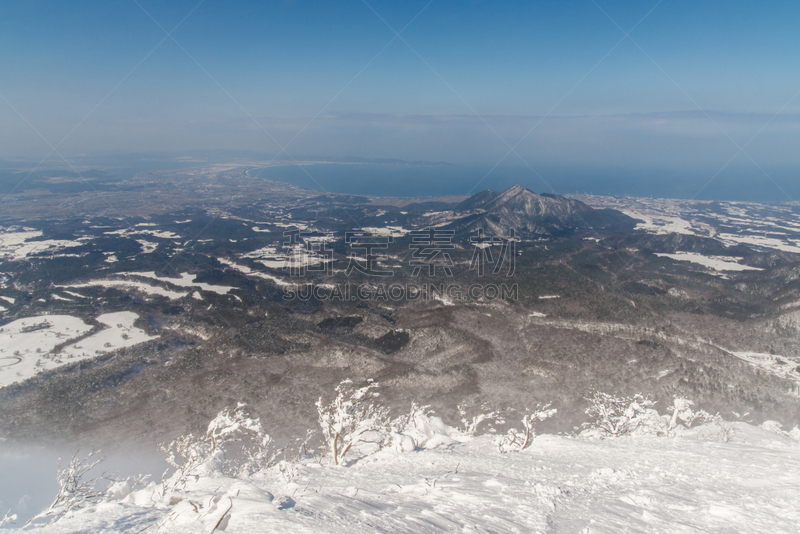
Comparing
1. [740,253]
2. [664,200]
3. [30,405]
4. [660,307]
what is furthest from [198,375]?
[664,200]

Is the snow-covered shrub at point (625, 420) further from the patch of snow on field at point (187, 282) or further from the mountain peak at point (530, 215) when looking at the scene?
the mountain peak at point (530, 215)

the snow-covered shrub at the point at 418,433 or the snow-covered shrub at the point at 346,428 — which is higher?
the snow-covered shrub at the point at 346,428

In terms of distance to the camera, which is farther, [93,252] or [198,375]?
[93,252]

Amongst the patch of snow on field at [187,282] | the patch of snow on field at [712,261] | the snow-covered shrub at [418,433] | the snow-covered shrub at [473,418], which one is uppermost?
the patch of snow on field at [712,261]

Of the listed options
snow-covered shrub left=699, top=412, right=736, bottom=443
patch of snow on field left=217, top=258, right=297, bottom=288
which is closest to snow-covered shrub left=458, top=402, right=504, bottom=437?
snow-covered shrub left=699, top=412, right=736, bottom=443

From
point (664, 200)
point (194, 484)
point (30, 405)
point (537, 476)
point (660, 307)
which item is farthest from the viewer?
point (664, 200)

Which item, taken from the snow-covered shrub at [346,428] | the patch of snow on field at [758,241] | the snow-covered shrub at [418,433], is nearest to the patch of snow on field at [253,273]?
the snow-covered shrub at [418,433]

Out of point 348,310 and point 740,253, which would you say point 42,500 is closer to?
point 348,310
